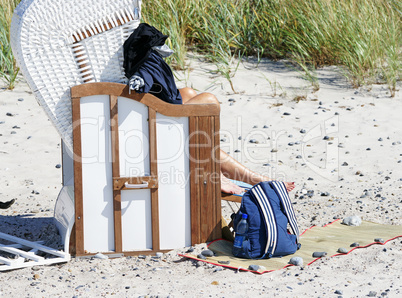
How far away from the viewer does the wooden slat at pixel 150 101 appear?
147 inches

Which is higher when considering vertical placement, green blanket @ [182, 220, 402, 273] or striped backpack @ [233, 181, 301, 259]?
striped backpack @ [233, 181, 301, 259]

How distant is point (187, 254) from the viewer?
3834 millimetres

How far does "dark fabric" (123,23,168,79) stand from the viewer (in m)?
3.80

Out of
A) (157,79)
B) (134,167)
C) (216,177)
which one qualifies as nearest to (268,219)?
(216,177)

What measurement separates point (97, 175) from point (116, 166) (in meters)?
0.13

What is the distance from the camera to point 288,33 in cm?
799

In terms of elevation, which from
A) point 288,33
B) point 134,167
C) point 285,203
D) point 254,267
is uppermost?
point 288,33

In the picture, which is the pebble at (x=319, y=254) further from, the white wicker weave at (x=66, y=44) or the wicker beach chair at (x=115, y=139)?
the white wicker weave at (x=66, y=44)

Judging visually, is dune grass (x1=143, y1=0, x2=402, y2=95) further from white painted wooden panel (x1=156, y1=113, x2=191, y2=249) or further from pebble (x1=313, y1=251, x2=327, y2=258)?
pebble (x1=313, y1=251, x2=327, y2=258)

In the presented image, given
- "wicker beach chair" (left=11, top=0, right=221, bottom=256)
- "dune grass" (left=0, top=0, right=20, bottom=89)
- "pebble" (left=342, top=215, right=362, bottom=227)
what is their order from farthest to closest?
"dune grass" (left=0, top=0, right=20, bottom=89) < "pebble" (left=342, top=215, right=362, bottom=227) < "wicker beach chair" (left=11, top=0, right=221, bottom=256)

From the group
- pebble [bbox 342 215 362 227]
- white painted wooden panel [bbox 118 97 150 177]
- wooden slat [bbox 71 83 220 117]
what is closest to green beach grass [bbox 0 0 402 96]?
pebble [bbox 342 215 362 227]

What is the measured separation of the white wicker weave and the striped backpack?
1108 millimetres

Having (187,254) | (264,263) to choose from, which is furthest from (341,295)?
(187,254)

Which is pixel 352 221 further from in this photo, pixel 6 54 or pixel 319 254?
pixel 6 54
